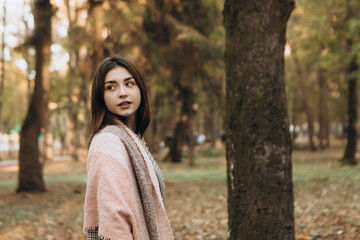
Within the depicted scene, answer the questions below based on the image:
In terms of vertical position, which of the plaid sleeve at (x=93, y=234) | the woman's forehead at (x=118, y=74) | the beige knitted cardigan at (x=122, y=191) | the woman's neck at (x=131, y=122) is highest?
the woman's forehead at (x=118, y=74)

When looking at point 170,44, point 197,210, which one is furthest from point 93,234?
point 170,44

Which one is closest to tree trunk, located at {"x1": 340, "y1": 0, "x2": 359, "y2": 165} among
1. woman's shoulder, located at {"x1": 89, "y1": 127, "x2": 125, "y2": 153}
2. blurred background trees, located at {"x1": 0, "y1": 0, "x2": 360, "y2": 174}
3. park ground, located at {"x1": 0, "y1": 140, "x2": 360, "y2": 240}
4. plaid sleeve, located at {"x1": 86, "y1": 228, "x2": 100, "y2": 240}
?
blurred background trees, located at {"x1": 0, "y1": 0, "x2": 360, "y2": 174}

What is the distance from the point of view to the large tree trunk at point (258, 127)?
12.2ft

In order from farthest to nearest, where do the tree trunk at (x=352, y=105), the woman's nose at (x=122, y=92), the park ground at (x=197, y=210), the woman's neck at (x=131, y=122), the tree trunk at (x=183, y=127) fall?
the tree trunk at (x=183, y=127)
the tree trunk at (x=352, y=105)
the park ground at (x=197, y=210)
the woman's neck at (x=131, y=122)
the woman's nose at (x=122, y=92)

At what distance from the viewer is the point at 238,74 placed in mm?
3902

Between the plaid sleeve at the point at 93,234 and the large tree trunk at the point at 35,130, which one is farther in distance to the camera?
the large tree trunk at the point at 35,130

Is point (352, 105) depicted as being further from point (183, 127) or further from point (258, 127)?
point (258, 127)

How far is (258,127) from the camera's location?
3.76 meters

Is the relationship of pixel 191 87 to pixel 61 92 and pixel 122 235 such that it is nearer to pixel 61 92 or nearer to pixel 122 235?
pixel 61 92

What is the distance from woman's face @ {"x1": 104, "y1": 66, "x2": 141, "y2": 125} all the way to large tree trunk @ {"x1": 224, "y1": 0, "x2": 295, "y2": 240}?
6.39ft

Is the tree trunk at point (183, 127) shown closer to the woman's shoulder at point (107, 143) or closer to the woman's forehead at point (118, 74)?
the woman's forehead at point (118, 74)

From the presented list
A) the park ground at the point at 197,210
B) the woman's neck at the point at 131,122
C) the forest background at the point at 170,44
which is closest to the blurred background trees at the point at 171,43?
the forest background at the point at 170,44

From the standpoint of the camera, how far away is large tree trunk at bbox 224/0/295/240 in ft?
12.2

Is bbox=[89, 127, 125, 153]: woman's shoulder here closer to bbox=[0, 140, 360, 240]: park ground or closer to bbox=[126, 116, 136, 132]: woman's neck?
bbox=[126, 116, 136, 132]: woman's neck
